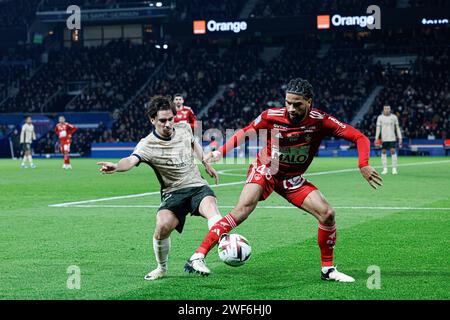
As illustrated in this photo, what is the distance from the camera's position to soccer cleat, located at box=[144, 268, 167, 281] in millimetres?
7838

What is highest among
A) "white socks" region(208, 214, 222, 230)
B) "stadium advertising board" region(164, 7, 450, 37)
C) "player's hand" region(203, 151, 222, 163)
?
"stadium advertising board" region(164, 7, 450, 37)

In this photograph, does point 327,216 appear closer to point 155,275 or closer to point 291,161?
point 291,161

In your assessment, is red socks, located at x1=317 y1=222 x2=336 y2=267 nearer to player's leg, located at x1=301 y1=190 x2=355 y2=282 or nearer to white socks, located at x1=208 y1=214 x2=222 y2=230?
player's leg, located at x1=301 y1=190 x2=355 y2=282

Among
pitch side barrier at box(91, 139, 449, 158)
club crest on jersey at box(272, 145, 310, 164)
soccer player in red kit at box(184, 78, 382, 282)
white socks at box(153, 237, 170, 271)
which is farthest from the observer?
pitch side barrier at box(91, 139, 449, 158)

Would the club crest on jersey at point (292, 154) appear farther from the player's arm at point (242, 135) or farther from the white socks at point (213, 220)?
the white socks at point (213, 220)

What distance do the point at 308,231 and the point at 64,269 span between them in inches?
174

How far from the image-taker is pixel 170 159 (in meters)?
8.47

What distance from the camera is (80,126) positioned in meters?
55.3

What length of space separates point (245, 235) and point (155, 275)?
3.61 meters

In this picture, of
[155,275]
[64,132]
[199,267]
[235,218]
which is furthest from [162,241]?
[64,132]

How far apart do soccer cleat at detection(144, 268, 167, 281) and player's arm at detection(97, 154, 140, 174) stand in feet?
3.47
